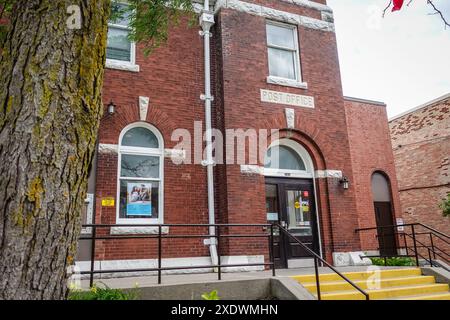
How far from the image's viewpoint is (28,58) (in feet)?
8.44

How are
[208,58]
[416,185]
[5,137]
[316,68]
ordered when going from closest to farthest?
[5,137]
[208,58]
[316,68]
[416,185]

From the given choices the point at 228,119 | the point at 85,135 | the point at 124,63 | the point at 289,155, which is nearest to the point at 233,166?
the point at 228,119

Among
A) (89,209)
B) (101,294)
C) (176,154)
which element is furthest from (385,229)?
(101,294)

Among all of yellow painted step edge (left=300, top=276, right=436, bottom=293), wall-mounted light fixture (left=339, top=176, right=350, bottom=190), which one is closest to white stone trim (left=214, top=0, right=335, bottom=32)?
wall-mounted light fixture (left=339, top=176, right=350, bottom=190)

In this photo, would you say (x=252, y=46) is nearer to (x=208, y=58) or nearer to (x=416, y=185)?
(x=208, y=58)

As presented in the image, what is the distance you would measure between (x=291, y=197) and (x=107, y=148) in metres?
4.65

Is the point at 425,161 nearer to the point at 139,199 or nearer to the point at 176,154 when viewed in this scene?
the point at 176,154

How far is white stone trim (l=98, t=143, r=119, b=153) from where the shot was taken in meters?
8.25

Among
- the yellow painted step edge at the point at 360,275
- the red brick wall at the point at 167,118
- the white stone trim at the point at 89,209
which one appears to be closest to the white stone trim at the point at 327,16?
the red brick wall at the point at 167,118

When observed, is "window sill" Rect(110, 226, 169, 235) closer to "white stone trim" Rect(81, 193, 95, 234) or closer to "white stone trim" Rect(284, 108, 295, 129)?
"white stone trim" Rect(81, 193, 95, 234)

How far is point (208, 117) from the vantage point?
9.39 m

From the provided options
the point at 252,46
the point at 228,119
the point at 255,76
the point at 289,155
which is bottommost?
the point at 289,155

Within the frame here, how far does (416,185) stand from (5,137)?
17.5m

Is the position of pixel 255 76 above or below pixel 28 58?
above
